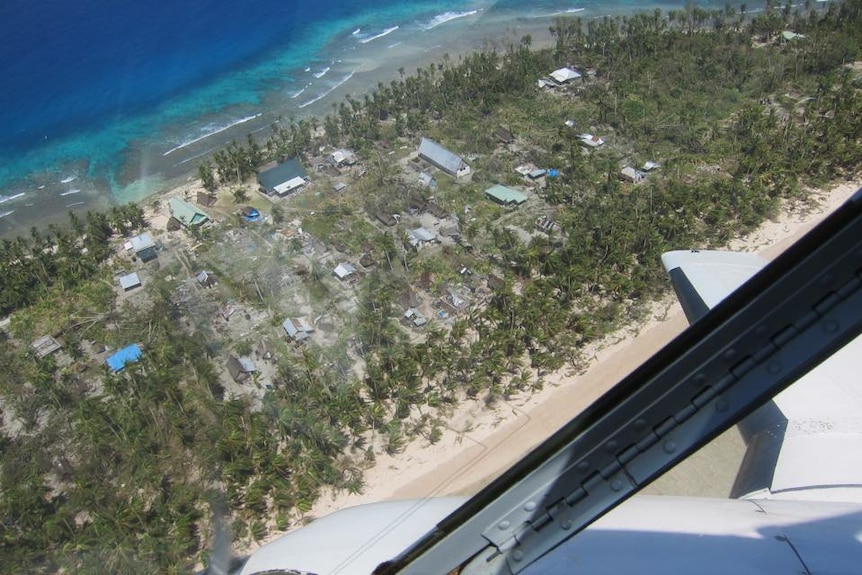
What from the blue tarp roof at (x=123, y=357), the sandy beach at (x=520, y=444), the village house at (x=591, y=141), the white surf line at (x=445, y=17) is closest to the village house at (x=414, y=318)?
the sandy beach at (x=520, y=444)

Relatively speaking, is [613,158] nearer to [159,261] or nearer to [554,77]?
[554,77]

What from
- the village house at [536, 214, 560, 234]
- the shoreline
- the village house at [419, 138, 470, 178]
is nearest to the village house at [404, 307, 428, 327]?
the village house at [536, 214, 560, 234]

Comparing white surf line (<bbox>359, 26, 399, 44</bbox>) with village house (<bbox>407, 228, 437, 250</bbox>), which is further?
white surf line (<bbox>359, 26, 399, 44</bbox>)

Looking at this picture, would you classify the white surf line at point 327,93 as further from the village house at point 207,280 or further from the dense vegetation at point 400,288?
the village house at point 207,280

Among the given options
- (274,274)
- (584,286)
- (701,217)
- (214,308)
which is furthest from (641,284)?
(214,308)

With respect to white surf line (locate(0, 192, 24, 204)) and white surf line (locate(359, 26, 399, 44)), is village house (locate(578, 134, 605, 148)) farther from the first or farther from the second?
white surf line (locate(0, 192, 24, 204))

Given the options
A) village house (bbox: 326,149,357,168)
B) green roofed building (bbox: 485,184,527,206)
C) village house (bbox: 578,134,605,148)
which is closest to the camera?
green roofed building (bbox: 485,184,527,206)
